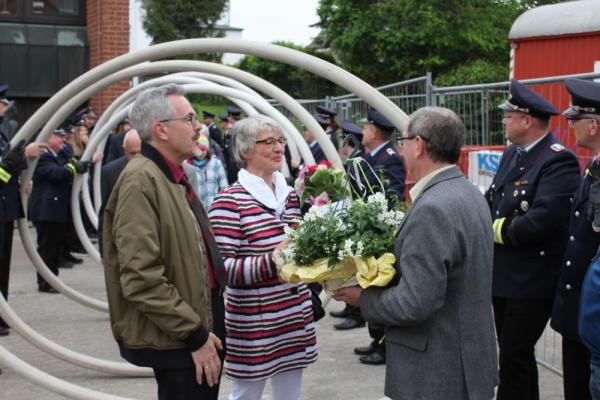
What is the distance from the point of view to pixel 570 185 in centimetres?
459

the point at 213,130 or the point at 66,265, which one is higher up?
the point at 213,130

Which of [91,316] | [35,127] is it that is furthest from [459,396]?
[91,316]

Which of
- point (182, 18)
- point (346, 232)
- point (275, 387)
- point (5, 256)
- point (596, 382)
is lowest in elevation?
point (275, 387)

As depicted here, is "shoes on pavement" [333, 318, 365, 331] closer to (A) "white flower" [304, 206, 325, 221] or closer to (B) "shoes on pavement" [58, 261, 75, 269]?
(A) "white flower" [304, 206, 325, 221]

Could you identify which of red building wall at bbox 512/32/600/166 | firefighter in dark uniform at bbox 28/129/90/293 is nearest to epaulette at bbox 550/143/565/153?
firefighter in dark uniform at bbox 28/129/90/293

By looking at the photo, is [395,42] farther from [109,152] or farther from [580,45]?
[109,152]

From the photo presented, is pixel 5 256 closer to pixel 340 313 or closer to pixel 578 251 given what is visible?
pixel 340 313

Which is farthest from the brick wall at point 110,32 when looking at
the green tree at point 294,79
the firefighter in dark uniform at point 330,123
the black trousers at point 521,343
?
the green tree at point 294,79

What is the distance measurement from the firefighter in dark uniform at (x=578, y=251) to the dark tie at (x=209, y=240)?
5.81 ft

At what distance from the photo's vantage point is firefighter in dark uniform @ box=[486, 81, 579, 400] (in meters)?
4.57

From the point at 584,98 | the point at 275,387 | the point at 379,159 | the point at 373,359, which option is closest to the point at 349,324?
the point at 373,359

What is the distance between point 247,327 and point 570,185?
6.58ft

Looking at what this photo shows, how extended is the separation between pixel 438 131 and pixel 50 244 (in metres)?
7.43

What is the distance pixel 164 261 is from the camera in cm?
337
